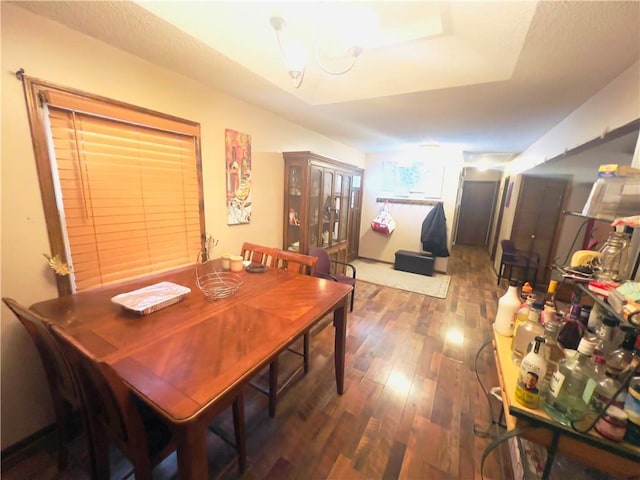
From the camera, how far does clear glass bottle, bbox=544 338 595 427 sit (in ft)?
2.70

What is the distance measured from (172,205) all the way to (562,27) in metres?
2.56

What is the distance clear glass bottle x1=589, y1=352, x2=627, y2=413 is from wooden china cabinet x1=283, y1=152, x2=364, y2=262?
2.46 m

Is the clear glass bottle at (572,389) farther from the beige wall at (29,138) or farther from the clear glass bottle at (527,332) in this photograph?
the beige wall at (29,138)

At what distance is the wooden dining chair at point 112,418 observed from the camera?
2.65 feet

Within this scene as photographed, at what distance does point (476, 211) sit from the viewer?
7035 mm

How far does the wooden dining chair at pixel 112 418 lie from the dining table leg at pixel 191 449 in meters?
0.21

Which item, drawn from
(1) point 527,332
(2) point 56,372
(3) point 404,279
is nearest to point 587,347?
(1) point 527,332

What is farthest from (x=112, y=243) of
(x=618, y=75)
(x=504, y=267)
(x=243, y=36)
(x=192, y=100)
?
(x=504, y=267)

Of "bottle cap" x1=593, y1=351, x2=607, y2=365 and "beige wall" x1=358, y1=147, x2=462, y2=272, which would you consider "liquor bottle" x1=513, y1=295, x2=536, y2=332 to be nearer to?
"bottle cap" x1=593, y1=351, x2=607, y2=365

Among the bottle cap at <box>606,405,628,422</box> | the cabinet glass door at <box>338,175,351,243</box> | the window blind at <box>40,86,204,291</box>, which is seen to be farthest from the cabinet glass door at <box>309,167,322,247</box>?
the bottle cap at <box>606,405,628,422</box>

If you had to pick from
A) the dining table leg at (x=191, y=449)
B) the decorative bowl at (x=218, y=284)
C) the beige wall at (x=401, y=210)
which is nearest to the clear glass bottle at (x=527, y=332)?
the dining table leg at (x=191, y=449)

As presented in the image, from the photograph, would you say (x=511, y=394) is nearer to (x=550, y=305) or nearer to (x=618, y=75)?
(x=550, y=305)

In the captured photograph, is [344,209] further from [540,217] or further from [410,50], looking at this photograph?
[540,217]

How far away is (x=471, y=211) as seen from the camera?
23.3 ft
